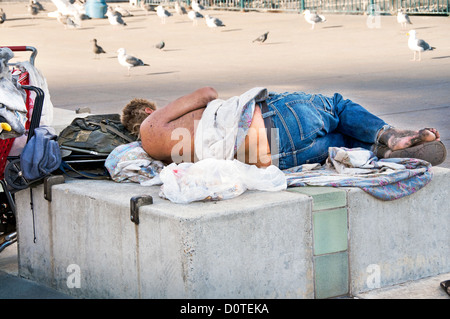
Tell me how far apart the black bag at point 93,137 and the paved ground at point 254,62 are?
4.14 feet

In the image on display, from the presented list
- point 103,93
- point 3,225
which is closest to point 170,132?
point 3,225

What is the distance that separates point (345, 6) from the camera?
2666cm

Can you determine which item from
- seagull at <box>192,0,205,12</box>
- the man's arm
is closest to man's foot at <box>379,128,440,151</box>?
the man's arm

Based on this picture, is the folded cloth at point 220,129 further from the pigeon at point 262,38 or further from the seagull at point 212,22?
the seagull at point 212,22

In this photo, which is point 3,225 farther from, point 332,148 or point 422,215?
point 422,215

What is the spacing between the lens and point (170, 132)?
465cm

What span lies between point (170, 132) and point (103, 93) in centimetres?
768

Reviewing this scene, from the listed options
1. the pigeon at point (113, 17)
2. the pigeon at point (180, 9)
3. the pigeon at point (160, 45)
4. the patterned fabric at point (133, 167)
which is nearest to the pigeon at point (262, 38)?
the pigeon at point (160, 45)

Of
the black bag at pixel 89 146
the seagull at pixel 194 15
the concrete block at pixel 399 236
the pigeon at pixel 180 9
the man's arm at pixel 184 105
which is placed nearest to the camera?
the concrete block at pixel 399 236

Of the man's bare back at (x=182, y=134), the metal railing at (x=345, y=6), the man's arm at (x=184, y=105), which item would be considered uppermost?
the man's arm at (x=184, y=105)

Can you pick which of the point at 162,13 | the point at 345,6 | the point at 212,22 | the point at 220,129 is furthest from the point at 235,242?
the point at 345,6

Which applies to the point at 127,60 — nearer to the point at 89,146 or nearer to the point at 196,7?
the point at 89,146

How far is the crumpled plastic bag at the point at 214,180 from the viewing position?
4113 millimetres
